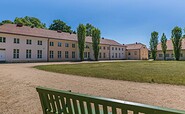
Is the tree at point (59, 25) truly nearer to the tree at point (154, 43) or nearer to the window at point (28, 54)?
the window at point (28, 54)

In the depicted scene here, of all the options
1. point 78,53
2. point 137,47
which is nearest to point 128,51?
point 137,47

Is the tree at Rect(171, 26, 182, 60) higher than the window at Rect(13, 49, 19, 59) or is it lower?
higher

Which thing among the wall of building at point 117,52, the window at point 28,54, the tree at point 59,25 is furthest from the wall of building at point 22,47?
the tree at point 59,25

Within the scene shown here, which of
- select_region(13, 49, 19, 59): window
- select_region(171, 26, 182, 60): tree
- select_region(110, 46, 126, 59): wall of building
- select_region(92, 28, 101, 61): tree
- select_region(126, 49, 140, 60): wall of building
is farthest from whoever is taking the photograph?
select_region(126, 49, 140, 60): wall of building

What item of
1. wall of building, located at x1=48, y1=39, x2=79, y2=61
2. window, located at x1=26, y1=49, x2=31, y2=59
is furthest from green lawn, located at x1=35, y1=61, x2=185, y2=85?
wall of building, located at x1=48, y1=39, x2=79, y2=61

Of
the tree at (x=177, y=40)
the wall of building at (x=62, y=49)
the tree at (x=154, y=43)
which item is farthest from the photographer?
the tree at (x=154, y=43)

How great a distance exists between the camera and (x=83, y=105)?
223 centimetres

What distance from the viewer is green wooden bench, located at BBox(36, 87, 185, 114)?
162 cm

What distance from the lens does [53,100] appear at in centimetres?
269

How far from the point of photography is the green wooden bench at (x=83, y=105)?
5.33 ft

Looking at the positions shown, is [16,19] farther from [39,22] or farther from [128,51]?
[128,51]

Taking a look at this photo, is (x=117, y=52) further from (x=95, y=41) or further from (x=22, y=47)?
(x=22, y=47)

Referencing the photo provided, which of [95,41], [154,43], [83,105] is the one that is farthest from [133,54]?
[83,105]

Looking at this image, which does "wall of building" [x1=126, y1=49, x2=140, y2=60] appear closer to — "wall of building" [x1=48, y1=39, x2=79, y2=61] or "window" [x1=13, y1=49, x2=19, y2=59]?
"wall of building" [x1=48, y1=39, x2=79, y2=61]
